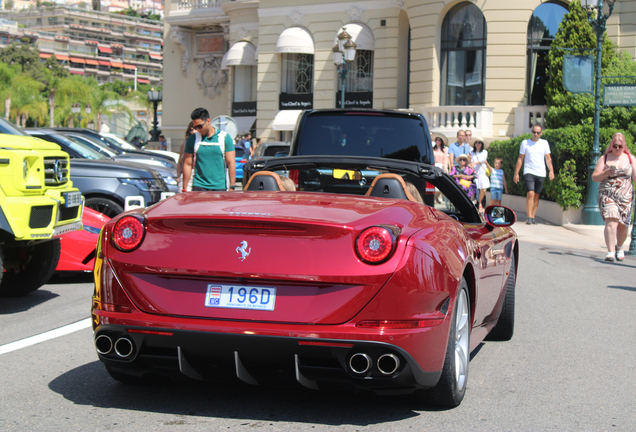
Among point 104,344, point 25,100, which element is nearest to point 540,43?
point 104,344

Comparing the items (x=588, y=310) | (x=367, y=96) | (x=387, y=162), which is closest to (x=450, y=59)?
(x=367, y=96)

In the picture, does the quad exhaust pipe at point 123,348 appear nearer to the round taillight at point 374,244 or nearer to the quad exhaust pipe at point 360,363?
the quad exhaust pipe at point 360,363

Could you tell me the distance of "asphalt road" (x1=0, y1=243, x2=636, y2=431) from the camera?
13.4ft

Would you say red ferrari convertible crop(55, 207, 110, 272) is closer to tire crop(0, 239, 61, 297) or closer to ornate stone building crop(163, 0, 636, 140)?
tire crop(0, 239, 61, 297)

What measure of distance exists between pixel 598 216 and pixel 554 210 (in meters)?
1.45

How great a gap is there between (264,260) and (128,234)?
76 cm

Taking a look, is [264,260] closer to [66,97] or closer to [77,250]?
[77,250]

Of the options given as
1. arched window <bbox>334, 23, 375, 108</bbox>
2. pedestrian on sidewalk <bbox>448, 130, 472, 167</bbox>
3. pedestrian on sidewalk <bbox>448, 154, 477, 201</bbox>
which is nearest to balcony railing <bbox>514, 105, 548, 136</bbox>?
arched window <bbox>334, 23, 375, 108</bbox>

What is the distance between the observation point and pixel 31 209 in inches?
277

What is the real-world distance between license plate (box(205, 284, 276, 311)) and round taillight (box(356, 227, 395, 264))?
1.50 feet

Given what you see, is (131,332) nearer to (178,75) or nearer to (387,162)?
(387,162)

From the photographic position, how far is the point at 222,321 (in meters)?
3.81

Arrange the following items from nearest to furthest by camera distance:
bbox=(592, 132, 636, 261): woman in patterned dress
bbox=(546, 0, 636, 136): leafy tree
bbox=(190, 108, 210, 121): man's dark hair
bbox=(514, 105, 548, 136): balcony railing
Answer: bbox=(190, 108, 210, 121): man's dark hair, bbox=(592, 132, 636, 261): woman in patterned dress, bbox=(546, 0, 636, 136): leafy tree, bbox=(514, 105, 548, 136): balcony railing

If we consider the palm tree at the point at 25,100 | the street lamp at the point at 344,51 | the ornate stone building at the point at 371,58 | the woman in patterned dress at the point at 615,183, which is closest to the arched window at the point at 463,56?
the ornate stone building at the point at 371,58
